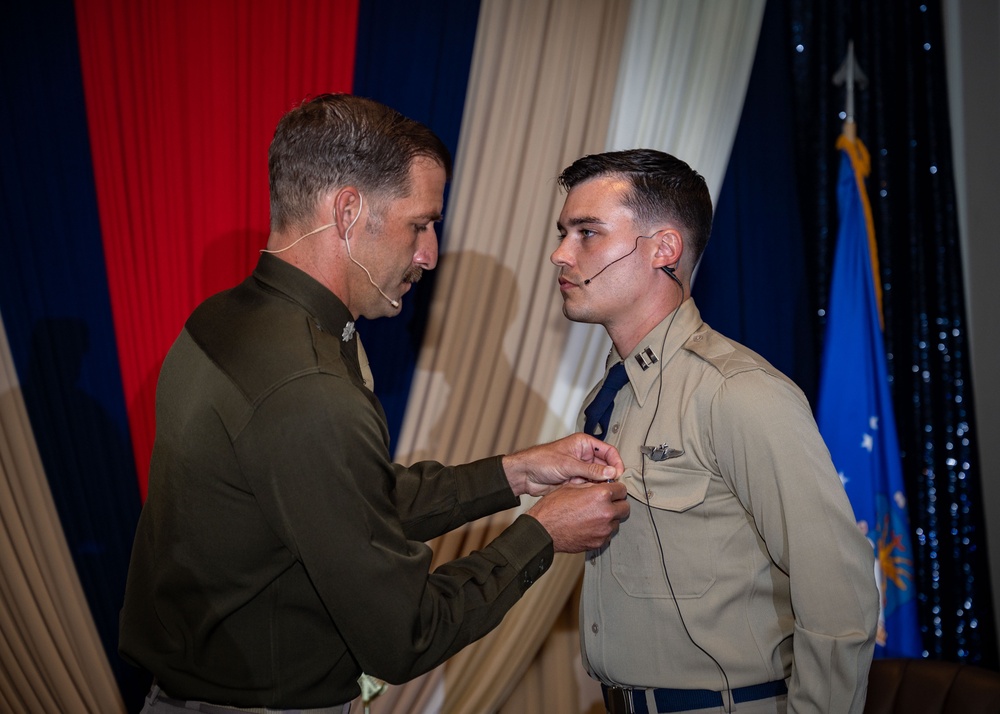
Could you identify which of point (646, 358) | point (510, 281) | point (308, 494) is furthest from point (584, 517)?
point (510, 281)

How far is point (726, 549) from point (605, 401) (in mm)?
453

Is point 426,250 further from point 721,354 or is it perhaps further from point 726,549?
point 726,549

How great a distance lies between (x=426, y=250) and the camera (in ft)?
5.99

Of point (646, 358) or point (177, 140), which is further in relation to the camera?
point (177, 140)

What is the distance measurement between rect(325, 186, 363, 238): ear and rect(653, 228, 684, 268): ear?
70 cm

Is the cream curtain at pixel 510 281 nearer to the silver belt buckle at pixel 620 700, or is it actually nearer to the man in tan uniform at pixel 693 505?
the man in tan uniform at pixel 693 505

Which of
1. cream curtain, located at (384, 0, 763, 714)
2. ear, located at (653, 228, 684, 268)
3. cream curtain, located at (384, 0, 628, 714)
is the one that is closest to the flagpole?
cream curtain, located at (384, 0, 763, 714)

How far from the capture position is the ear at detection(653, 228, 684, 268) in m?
1.98

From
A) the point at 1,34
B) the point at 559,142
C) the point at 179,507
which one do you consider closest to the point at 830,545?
the point at 179,507

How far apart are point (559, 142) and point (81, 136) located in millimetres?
1632

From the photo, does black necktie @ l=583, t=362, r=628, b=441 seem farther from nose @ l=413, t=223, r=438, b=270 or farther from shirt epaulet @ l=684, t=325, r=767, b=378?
nose @ l=413, t=223, r=438, b=270

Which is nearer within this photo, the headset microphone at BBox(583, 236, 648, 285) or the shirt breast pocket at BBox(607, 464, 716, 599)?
the shirt breast pocket at BBox(607, 464, 716, 599)

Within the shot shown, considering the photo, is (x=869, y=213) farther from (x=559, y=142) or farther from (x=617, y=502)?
(x=617, y=502)

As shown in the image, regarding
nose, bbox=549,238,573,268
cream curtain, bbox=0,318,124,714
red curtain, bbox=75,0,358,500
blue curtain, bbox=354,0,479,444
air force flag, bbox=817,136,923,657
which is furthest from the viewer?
air force flag, bbox=817,136,923,657
